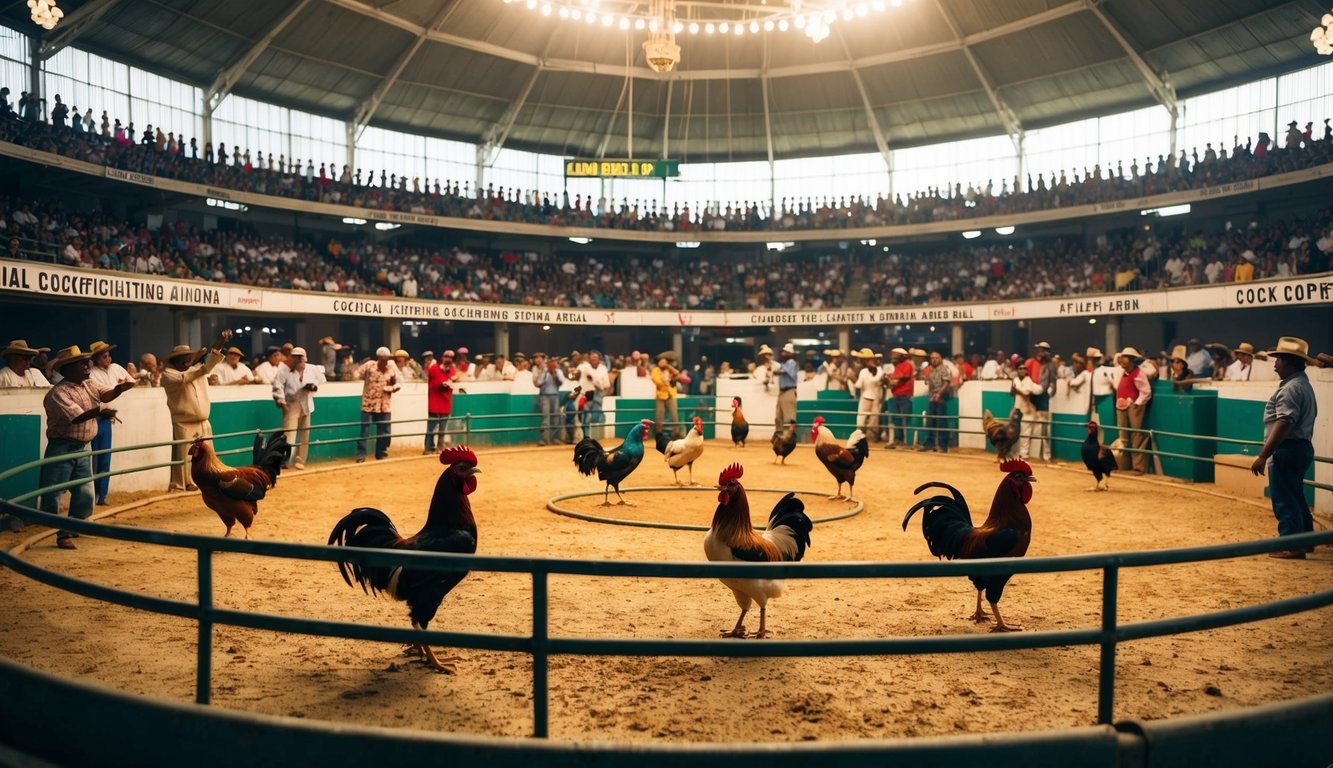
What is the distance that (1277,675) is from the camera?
5230 millimetres

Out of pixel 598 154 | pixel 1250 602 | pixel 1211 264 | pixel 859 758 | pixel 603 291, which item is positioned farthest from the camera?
pixel 598 154

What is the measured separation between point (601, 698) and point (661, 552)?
12.9 ft

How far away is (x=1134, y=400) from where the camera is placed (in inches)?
609

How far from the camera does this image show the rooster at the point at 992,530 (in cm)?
612

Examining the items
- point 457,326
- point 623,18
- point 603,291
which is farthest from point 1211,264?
point 457,326

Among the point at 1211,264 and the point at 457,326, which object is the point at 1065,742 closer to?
the point at 1211,264

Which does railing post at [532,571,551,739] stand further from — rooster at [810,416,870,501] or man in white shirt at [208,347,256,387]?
man in white shirt at [208,347,256,387]

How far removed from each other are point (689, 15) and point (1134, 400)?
808 inches

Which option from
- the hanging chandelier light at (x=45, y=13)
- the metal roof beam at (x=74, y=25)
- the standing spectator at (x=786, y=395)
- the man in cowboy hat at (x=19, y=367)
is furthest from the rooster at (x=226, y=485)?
the metal roof beam at (x=74, y=25)

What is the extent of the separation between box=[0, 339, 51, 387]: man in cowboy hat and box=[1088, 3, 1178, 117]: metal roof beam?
101ft

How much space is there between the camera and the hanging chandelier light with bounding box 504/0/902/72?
67.7 feet

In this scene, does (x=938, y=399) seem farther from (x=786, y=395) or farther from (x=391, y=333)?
(x=391, y=333)

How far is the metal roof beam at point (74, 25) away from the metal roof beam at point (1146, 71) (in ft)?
101

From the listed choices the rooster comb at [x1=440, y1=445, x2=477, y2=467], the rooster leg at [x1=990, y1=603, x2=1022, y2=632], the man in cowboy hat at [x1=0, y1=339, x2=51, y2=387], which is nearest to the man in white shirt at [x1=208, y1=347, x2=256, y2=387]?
the man in cowboy hat at [x1=0, y1=339, x2=51, y2=387]
